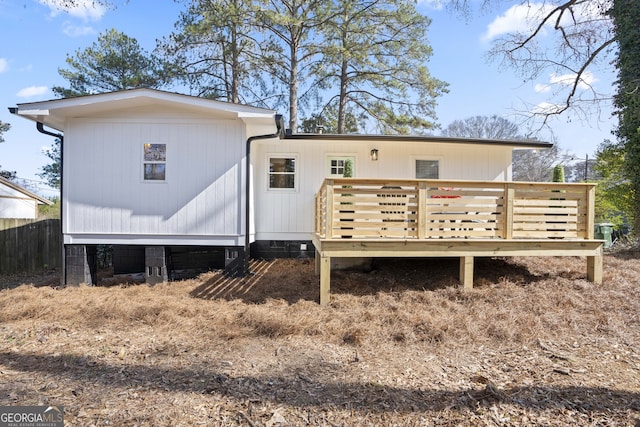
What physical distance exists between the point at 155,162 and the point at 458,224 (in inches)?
211

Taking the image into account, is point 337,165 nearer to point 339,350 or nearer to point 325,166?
point 325,166

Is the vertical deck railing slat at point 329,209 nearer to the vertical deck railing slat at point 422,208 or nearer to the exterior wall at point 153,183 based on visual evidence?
the vertical deck railing slat at point 422,208

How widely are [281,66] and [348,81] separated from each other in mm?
2763

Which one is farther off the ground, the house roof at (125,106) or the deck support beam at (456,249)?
the house roof at (125,106)

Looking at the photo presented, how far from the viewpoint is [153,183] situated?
19.9 feet

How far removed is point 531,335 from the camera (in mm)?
3762

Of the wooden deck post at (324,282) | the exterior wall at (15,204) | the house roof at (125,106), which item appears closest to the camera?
the wooden deck post at (324,282)

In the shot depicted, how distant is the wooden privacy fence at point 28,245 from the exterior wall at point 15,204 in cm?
895

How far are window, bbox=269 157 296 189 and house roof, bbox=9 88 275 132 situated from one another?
1.71 m

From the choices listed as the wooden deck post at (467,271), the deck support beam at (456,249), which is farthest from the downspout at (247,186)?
the wooden deck post at (467,271)

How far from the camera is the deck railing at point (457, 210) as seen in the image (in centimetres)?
485

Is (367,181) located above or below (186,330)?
above

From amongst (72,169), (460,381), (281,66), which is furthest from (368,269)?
(281,66)

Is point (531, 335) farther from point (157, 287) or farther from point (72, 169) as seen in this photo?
point (72, 169)
